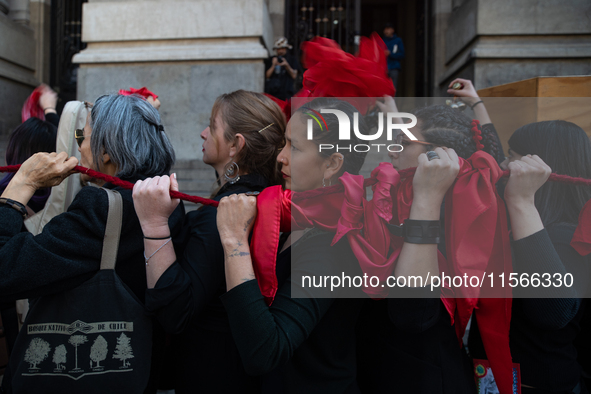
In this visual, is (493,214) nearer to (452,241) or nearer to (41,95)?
(452,241)

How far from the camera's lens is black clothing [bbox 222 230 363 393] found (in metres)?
1.17

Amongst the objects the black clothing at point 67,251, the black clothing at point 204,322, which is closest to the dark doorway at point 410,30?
the black clothing at point 204,322

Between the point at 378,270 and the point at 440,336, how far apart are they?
405 mm

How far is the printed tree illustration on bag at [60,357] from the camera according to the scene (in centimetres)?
134

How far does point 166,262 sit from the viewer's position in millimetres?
1336

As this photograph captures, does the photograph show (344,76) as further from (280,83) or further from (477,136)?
(280,83)

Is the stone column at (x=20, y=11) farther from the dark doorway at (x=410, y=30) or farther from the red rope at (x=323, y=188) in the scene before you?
the red rope at (x=323, y=188)

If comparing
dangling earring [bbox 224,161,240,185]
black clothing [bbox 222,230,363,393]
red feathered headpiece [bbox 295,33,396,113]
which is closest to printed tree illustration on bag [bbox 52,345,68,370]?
black clothing [bbox 222,230,363,393]

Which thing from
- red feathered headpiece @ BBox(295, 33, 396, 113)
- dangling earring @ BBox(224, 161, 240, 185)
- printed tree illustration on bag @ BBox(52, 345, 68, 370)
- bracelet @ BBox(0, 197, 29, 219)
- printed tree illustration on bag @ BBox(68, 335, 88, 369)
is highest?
red feathered headpiece @ BBox(295, 33, 396, 113)

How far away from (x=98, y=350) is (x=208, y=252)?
49 cm

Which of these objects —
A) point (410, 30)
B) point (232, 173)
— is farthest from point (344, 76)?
point (410, 30)

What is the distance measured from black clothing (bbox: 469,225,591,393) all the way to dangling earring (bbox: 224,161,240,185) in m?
1.19

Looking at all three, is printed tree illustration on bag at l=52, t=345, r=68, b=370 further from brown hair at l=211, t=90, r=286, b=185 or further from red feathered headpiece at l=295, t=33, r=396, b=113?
red feathered headpiece at l=295, t=33, r=396, b=113

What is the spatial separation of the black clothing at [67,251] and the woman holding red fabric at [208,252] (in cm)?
14
